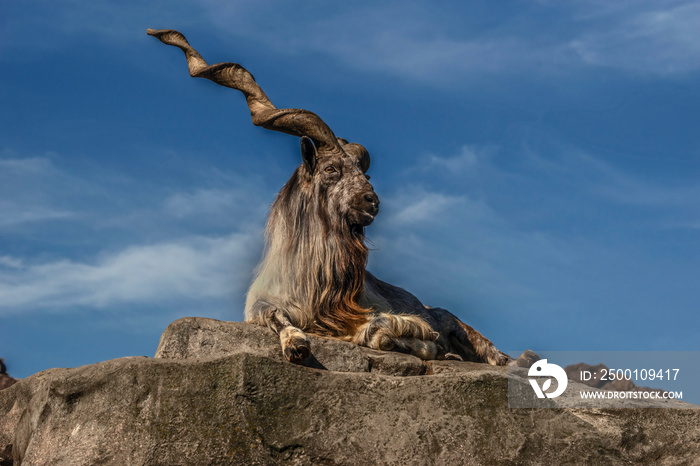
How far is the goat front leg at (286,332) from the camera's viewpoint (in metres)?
7.58

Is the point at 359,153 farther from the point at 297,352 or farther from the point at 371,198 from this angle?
the point at 297,352

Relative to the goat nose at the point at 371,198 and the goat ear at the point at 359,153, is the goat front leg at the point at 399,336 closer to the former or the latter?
the goat nose at the point at 371,198

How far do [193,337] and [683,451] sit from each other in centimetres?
449

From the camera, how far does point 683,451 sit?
23.1 feet

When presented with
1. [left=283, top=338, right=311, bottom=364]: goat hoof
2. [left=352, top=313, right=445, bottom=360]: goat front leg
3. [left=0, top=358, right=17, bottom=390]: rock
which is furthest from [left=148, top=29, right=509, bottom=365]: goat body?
[left=0, top=358, right=17, bottom=390]: rock

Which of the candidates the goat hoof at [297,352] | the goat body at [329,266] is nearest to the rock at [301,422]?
the goat hoof at [297,352]

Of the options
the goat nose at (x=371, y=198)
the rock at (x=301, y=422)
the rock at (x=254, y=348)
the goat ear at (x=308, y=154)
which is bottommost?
the rock at (x=301, y=422)

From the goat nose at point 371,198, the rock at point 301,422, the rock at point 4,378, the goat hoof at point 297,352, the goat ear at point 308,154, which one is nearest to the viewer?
the rock at point 301,422

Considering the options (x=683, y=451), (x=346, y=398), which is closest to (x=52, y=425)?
(x=346, y=398)

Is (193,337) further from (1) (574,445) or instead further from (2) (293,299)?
(1) (574,445)

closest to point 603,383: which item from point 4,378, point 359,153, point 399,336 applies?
point 399,336

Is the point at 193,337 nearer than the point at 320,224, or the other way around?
the point at 193,337

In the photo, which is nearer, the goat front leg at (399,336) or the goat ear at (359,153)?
the goat front leg at (399,336)

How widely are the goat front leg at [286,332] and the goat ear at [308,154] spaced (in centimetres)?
169
